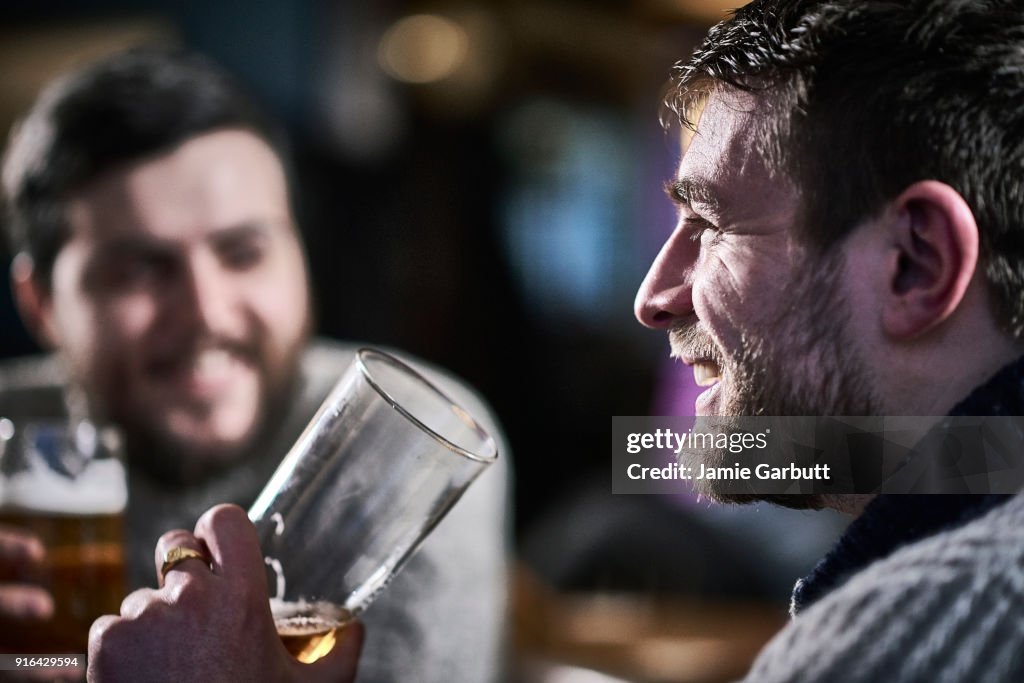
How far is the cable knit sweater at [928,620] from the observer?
312mm

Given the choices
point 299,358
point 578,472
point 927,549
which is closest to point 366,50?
point 578,472

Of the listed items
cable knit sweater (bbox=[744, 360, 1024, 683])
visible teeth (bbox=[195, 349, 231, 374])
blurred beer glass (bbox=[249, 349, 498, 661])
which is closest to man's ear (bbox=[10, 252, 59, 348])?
visible teeth (bbox=[195, 349, 231, 374])

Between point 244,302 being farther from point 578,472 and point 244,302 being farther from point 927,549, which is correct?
point 578,472

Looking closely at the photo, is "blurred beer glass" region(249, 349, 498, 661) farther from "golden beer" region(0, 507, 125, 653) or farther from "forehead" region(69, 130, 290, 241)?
"forehead" region(69, 130, 290, 241)

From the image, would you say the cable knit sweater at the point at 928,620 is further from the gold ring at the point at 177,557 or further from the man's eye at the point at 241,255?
the man's eye at the point at 241,255

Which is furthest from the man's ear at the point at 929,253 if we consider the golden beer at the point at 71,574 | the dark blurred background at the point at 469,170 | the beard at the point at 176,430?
the dark blurred background at the point at 469,170

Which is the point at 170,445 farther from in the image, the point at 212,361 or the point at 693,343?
the point at 693,343

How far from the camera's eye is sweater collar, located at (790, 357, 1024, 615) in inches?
13.7

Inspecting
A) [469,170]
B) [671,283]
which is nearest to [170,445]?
[671,283]

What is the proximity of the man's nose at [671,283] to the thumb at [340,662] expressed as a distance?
0.20 m

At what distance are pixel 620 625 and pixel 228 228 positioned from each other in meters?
0.72

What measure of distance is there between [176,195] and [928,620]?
652 mm

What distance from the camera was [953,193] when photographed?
13.7 inches

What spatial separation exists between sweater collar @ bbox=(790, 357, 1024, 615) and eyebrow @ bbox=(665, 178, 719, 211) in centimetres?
→ 12
